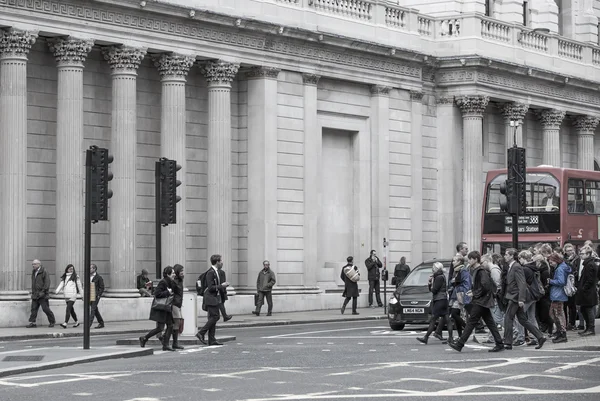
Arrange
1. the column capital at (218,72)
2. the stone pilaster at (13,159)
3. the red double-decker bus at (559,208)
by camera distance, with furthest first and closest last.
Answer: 1. the column capital at (218,72)
2. the red double-decker bus at (559,208)
3. the stone pilaster at (13,159)

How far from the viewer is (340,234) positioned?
167 ft

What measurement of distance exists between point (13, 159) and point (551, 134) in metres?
29.1

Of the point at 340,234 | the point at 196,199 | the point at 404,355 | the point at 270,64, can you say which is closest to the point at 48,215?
the point at 196,199

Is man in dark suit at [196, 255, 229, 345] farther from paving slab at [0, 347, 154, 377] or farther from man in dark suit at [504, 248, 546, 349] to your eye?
man in dark suit at [504, 248, 546, 349]

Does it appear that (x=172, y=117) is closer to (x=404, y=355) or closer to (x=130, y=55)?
(x=130, y=55)

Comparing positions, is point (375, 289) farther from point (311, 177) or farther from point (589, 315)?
point (589, 315)

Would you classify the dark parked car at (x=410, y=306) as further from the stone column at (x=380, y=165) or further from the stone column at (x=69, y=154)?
the stone column at (x=380, y=165)

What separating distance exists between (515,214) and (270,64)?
15.0 meters

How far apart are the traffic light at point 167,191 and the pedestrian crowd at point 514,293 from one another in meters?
6.53

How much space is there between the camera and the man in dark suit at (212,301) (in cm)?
2958

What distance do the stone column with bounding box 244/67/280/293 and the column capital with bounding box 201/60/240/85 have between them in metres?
1.62

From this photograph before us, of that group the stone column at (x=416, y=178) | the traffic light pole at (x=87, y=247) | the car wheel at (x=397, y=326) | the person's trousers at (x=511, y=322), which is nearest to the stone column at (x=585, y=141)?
the stone column at (x=416, y=178)

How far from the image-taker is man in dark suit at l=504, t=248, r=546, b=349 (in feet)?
90.1

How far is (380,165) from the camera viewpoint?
5166cm
